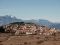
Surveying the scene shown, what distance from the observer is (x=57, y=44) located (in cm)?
7119

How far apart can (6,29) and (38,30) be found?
21.6 meters

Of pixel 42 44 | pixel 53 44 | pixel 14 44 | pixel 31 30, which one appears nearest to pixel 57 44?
pixel 53 44

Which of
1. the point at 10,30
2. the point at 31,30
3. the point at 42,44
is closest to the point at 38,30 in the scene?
the point at 31,30

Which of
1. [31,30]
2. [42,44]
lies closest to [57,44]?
[42,44]

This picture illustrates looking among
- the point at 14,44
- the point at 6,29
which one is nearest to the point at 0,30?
the point at 6,29

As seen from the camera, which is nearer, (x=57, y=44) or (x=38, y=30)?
(x=57, y=44)

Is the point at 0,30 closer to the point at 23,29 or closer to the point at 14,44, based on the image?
the point at 23,29

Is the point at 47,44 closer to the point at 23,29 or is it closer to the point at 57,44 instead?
the point at 57,44

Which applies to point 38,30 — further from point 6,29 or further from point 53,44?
point 53,44

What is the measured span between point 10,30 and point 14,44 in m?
55.5

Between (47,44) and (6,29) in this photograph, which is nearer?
(47,44)

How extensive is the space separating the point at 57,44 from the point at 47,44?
3764 mm

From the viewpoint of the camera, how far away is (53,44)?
2803 inches

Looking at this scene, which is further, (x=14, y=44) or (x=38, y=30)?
(x=38, y=30)
